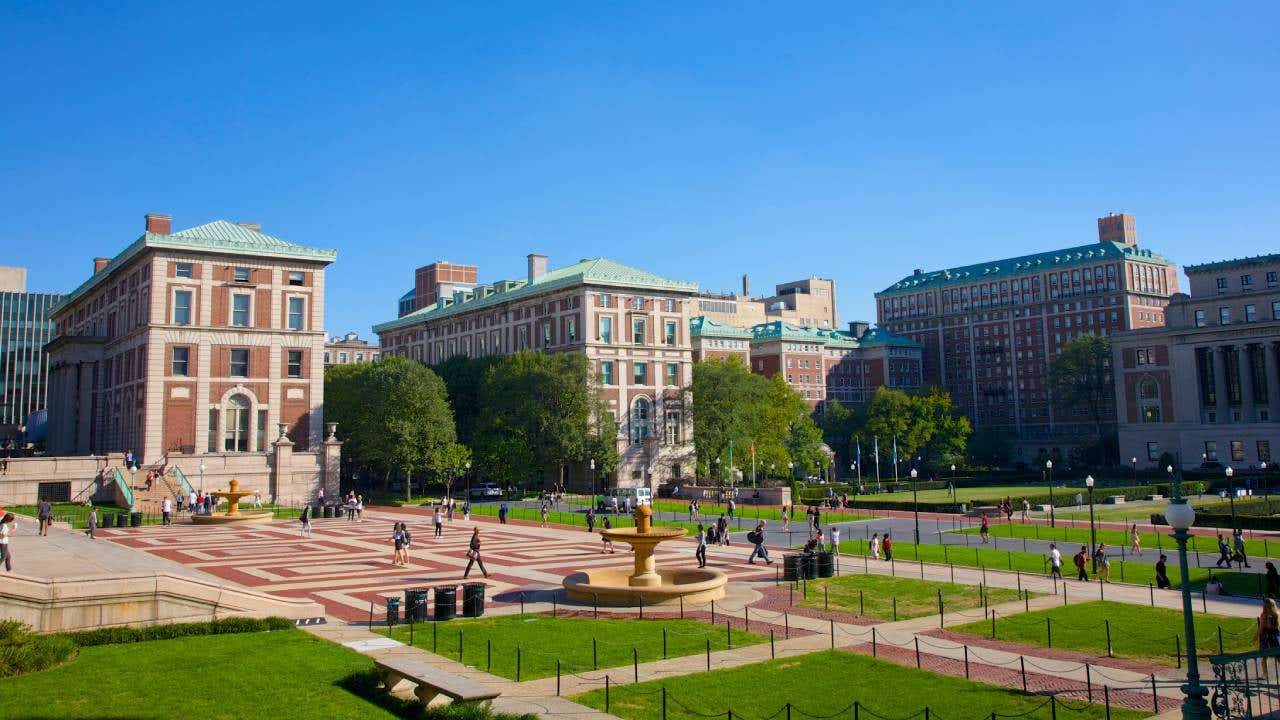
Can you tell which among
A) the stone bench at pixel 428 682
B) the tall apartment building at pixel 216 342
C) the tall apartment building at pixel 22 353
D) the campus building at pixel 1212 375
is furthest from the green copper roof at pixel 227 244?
the campus building at pixel 1212 375

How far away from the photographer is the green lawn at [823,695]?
17266mm

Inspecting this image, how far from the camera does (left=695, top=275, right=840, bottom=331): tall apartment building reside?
17425cm

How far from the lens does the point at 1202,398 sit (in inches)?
4437

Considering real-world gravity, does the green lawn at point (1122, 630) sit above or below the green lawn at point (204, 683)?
below

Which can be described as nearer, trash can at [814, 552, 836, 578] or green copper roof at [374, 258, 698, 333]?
trash can at [814, 552, 836, 578]

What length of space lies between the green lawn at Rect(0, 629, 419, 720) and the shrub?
298 millimetres

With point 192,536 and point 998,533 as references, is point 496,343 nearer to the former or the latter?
point 192,536

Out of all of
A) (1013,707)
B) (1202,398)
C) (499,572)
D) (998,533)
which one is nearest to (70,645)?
(499,572)

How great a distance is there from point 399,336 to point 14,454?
148 ft

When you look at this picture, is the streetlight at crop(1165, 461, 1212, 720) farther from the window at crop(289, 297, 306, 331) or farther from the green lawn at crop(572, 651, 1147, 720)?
the window at crop(289, 297, 306, 331)

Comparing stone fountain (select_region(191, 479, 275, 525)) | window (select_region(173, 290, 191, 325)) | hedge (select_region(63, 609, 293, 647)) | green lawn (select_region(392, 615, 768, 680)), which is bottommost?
green lawn (select_region(392, 615, 768, 680))

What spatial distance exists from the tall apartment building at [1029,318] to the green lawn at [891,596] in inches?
4801

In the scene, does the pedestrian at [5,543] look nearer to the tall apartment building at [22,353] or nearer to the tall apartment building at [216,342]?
the tall apartment building at [216,342]

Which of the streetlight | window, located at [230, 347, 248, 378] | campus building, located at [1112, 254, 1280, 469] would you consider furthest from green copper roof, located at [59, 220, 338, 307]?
campus building, located at [1112, 254, 1280, 469]
